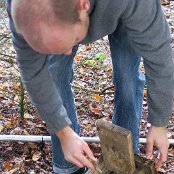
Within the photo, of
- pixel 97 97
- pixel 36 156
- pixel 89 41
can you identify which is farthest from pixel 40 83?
pixel 97 97

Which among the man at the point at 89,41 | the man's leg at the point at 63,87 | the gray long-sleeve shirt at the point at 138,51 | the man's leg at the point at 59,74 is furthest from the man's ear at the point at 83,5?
the man's leg at the point at 63,87

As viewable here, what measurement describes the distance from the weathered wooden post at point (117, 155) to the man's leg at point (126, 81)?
48 centimetres

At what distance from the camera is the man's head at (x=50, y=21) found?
51.2 inches

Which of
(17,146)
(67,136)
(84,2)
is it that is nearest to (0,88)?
(17,146)

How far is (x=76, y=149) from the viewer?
1.88 meters

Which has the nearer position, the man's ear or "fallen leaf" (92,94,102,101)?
the man's ear

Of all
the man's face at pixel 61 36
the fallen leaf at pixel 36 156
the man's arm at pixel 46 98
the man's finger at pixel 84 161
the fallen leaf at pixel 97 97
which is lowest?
the fallen leaf at pixel 36 156

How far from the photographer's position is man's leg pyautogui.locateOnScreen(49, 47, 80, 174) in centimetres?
209

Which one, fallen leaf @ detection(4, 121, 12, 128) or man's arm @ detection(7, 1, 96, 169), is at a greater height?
man's arm @ detection(7, 1, 96, 169)

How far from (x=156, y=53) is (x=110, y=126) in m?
0.36

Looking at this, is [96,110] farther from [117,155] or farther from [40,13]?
[40,13]

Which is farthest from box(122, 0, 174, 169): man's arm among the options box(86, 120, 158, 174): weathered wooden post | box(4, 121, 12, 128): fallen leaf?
box(4, 121, 12, 128): fallen leaf

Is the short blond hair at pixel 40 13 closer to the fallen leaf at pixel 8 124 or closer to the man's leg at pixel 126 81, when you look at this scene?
the man's leg at pixel 126 81

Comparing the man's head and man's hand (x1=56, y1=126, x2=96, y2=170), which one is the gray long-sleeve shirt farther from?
the man's head
